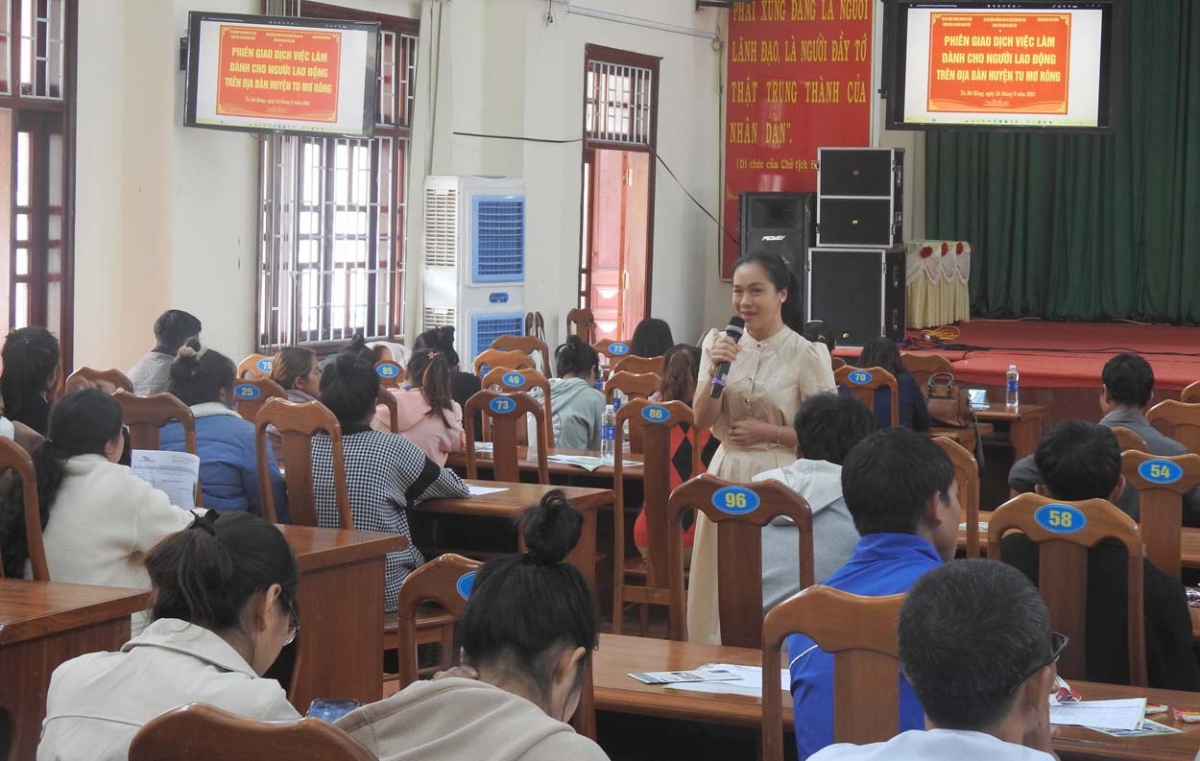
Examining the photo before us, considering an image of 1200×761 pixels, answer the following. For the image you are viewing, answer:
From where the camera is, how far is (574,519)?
1.89 meters

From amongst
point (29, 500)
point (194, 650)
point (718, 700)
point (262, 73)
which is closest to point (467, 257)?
point (262, 73)

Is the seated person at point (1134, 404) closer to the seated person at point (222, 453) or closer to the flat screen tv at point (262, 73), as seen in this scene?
the seated person at point (222, 453)

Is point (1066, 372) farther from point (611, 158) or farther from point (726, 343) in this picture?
point (726, 343)

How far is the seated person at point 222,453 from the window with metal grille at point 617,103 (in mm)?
6244

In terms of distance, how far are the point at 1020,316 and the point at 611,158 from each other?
455 cm

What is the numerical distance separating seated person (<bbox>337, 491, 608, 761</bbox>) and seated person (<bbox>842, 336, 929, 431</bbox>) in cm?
460

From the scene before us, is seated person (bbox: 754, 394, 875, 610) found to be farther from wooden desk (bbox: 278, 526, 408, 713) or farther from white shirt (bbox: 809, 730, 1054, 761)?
white shirt (bbox: 809, 730, 1054, 761)

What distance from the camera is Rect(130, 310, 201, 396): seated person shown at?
19.4 ft

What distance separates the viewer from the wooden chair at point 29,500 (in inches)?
124

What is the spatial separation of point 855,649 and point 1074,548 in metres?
0.99

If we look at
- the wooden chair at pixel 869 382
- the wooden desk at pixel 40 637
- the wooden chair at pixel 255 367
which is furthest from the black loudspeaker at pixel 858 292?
the wooden desk at pixel 40 637

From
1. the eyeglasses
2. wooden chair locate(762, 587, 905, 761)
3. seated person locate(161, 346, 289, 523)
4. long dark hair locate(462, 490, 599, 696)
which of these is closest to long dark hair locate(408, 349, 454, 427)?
seated person locate(161, 346, 289, 523)

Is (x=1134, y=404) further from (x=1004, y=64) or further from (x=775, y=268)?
(x=1004, y=64)

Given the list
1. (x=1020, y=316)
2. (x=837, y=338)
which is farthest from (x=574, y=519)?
(x=1020, y=316)
